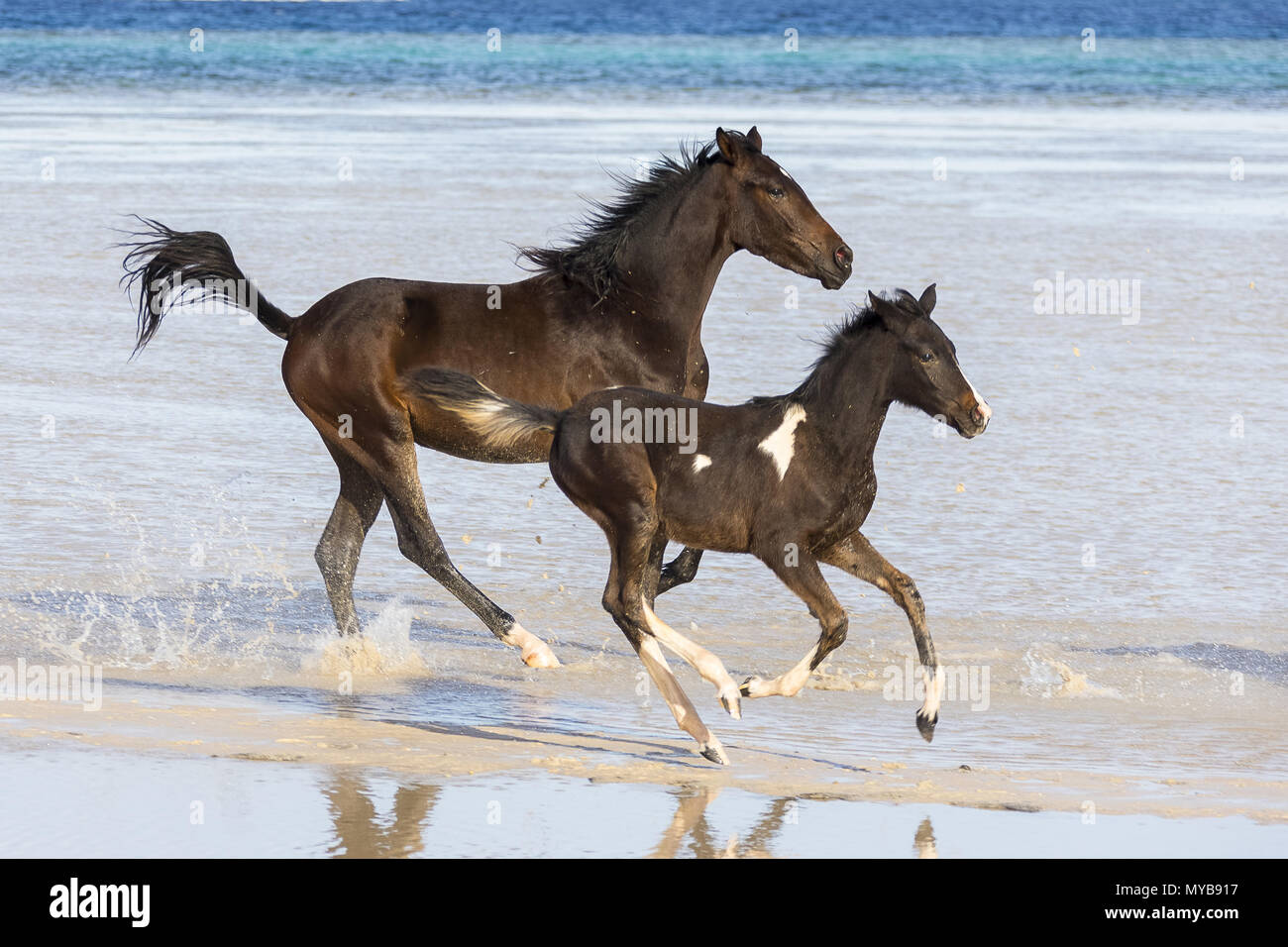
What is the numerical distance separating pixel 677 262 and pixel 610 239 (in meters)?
0.27

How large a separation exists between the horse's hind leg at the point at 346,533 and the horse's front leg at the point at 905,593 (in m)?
1.98

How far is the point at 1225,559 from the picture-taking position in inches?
341

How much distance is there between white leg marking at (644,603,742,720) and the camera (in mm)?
6133

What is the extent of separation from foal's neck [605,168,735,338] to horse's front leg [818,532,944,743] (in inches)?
56.4

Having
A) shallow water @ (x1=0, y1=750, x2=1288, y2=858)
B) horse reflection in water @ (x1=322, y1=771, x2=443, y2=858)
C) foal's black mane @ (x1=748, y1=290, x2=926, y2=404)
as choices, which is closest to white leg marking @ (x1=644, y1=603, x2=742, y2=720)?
shallow water @ (x1=0, y1=750, x2=1288, y2=858)

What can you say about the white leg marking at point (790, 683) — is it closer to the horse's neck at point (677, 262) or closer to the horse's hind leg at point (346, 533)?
the horse's neck at point (677, 262)

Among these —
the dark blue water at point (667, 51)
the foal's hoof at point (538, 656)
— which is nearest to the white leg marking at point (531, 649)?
the foal's hoof at point (538, 656)

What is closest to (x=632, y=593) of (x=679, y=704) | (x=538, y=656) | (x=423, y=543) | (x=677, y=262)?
(x=679, y=704)

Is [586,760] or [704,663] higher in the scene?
[704,663]

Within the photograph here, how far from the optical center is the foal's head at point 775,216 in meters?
7.54

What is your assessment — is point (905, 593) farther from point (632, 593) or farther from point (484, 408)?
point (484, 408)

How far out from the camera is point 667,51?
5338cm
